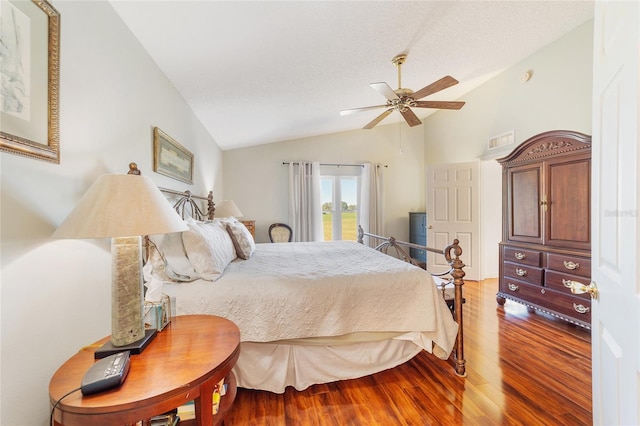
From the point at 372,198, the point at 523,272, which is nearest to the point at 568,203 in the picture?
the point at 523,272

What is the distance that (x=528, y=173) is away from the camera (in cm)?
292

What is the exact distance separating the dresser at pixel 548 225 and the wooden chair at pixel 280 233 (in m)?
3.23

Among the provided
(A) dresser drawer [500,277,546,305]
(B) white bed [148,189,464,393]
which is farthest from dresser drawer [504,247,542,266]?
(B) white bed [148,189,464,393]

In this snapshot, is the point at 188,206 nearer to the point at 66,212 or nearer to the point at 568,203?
the point at 66,212

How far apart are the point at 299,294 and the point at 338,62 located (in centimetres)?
209

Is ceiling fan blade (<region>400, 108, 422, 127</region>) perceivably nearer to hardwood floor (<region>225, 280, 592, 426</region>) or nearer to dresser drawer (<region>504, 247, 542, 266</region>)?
dresser drawer (<region>504, 247, 542, 266</region>)

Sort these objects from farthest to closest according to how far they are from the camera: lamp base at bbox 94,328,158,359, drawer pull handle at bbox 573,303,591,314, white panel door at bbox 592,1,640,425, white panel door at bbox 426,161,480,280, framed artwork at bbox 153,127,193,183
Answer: white panel door at bbox 426,161,480,280 < drawer pull handle at bbox 573,303,591,314 < framed artwork at bbox 153,127,193,183 < lamp base at bbox 94,328,158,359 < white panel door at bbox 592,1,640,425

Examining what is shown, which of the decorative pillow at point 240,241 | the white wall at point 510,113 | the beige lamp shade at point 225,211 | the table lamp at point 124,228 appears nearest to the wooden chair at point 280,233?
the beige lamp shade at point 225,211

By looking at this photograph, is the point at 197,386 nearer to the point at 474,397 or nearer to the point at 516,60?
the point at 474,397

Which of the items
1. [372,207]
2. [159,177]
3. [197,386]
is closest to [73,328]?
A: [197,386]

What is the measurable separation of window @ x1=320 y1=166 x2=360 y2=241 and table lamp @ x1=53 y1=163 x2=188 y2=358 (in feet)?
14.0

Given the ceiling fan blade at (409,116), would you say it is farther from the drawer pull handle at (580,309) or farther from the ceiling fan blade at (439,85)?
the drawer pull handle at (580,309)

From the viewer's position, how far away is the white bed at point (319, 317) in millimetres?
1612

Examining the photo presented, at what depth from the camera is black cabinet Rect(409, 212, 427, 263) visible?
4906 millimetres
